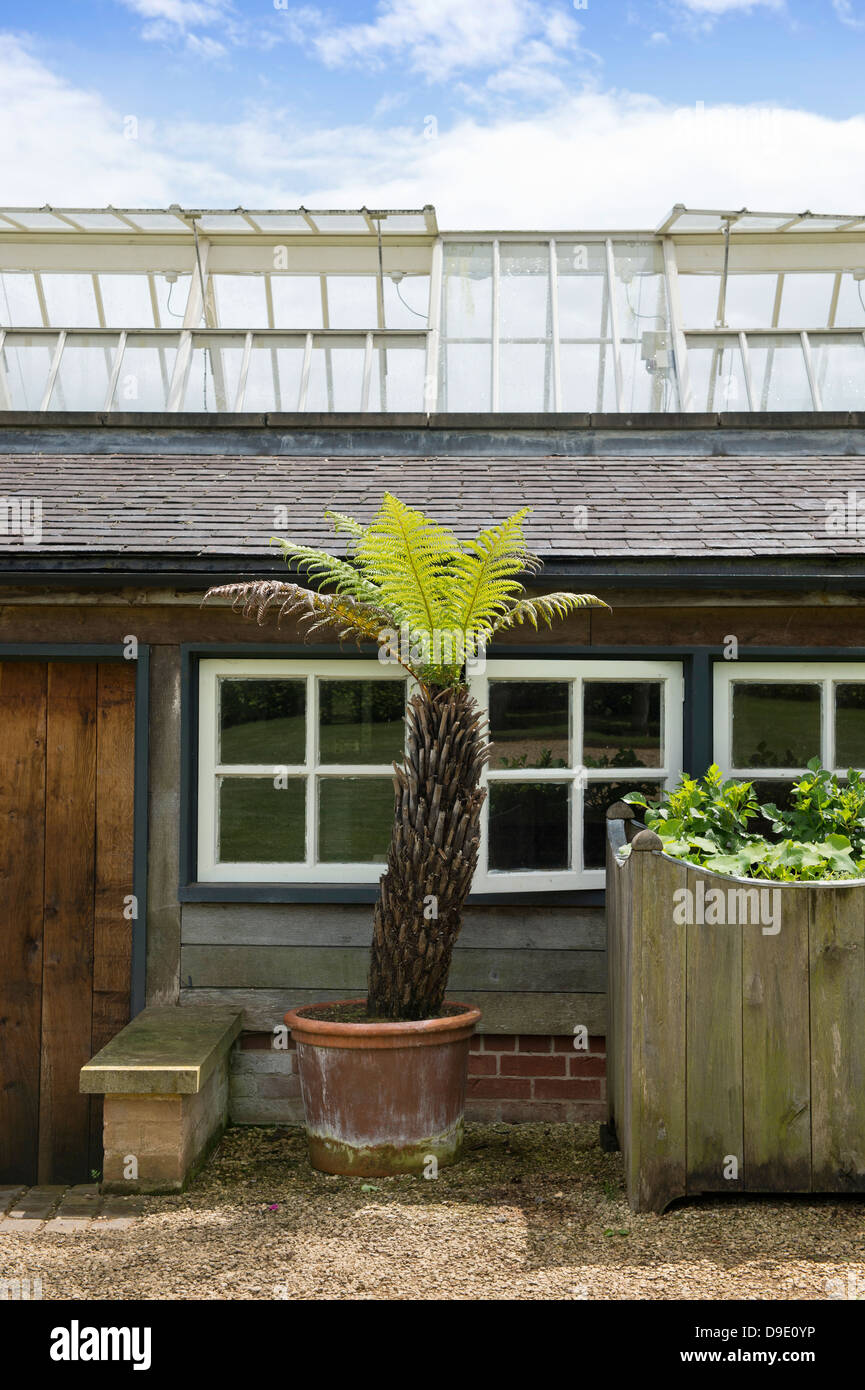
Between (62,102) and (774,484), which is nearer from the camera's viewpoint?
(774,484)

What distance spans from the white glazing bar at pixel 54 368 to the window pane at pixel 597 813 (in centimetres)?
501

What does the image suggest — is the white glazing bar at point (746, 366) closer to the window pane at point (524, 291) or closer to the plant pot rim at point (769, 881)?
the window pane at point (524, 291)

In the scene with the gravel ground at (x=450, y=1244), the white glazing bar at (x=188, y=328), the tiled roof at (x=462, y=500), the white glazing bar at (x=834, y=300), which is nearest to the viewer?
the gravel ground at (x=450, y=1244)

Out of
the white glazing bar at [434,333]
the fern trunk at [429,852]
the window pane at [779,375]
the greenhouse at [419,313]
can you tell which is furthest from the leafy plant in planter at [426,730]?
the window pane at [779,375]

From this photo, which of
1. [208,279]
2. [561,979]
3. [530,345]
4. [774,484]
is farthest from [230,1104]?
[208,279]

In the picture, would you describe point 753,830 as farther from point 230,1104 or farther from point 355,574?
point 230,1104

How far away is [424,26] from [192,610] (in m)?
4.86

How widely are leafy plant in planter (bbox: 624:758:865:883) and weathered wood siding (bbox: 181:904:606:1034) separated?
98 centimetres

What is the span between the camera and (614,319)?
26.5 feet

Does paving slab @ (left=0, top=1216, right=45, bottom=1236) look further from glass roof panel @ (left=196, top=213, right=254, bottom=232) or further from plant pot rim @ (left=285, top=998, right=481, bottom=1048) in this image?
glass roof panel @ (left=196, top=213, right=254, bottom=232)

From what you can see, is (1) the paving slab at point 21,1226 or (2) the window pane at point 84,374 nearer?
(1) the paving slab at point 21,1226

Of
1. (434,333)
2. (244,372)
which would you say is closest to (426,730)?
(244,372)

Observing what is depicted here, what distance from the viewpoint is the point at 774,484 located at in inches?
232

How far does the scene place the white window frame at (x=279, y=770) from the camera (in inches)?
202
